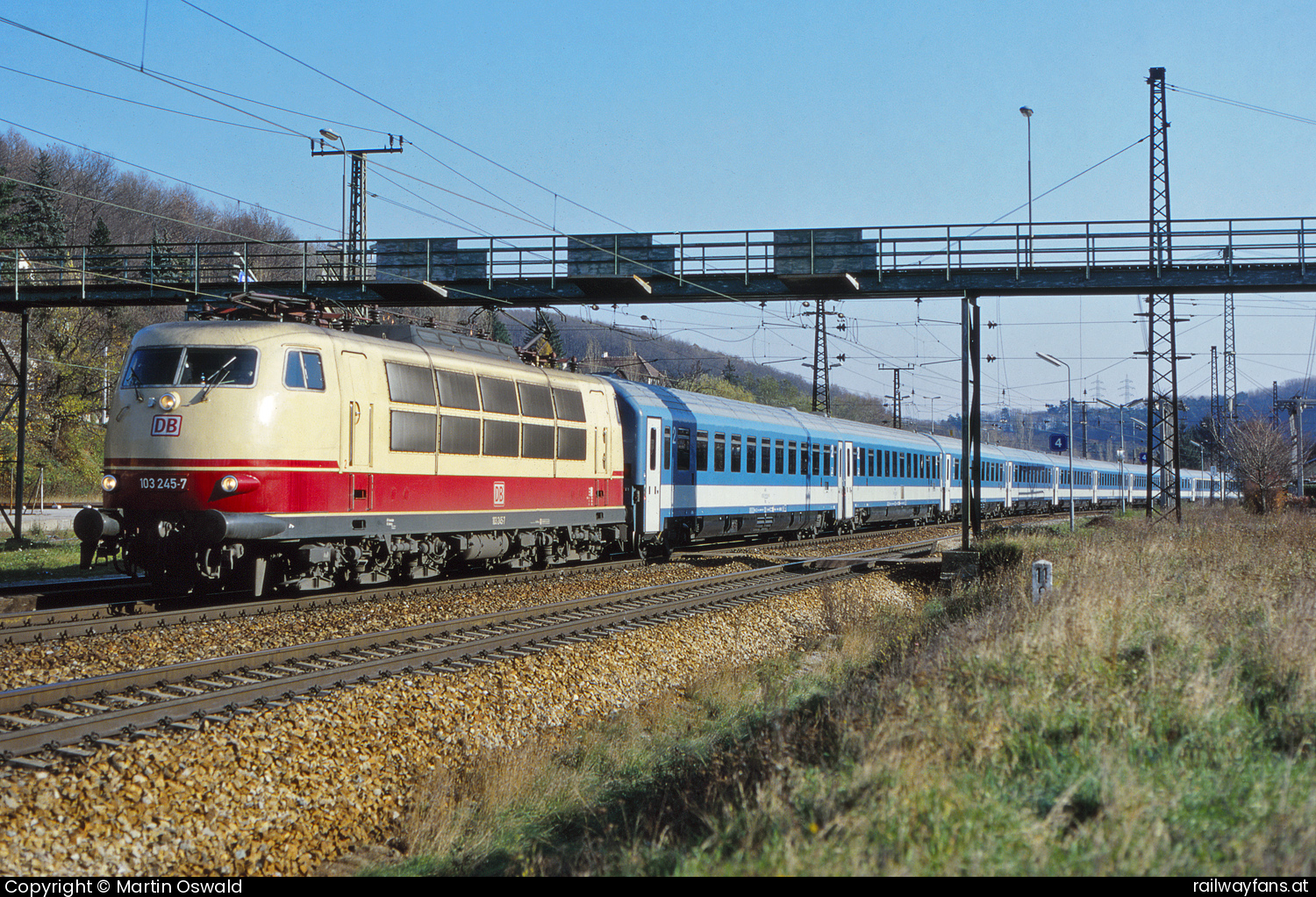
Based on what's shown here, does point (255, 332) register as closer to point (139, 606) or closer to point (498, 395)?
point (139, 606)

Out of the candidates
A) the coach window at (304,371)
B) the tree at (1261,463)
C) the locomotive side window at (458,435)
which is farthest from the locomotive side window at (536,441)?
the tree at (1261,463)

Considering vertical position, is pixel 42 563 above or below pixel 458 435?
below

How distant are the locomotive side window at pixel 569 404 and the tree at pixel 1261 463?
32.6 metres

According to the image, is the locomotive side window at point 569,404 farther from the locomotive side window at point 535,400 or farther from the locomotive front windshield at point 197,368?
the locomotive front windshield at point 197,368

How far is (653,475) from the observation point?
22.6 m

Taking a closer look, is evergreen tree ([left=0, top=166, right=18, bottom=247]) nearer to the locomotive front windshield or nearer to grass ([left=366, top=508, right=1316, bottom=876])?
the locomotive front windshield

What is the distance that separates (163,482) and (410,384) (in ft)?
12.3

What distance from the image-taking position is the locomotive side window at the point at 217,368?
1283 cm

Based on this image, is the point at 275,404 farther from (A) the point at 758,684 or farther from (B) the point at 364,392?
(A) the point at 758,684

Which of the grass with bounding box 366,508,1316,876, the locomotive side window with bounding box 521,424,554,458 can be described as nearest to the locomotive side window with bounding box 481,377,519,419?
the locomotive side window with bounding box 521,424,554,458

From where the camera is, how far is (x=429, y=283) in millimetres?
22000

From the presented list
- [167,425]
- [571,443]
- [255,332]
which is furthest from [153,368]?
[571,443]

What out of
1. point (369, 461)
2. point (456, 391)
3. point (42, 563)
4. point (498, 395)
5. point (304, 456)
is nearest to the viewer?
point (304, 456)
